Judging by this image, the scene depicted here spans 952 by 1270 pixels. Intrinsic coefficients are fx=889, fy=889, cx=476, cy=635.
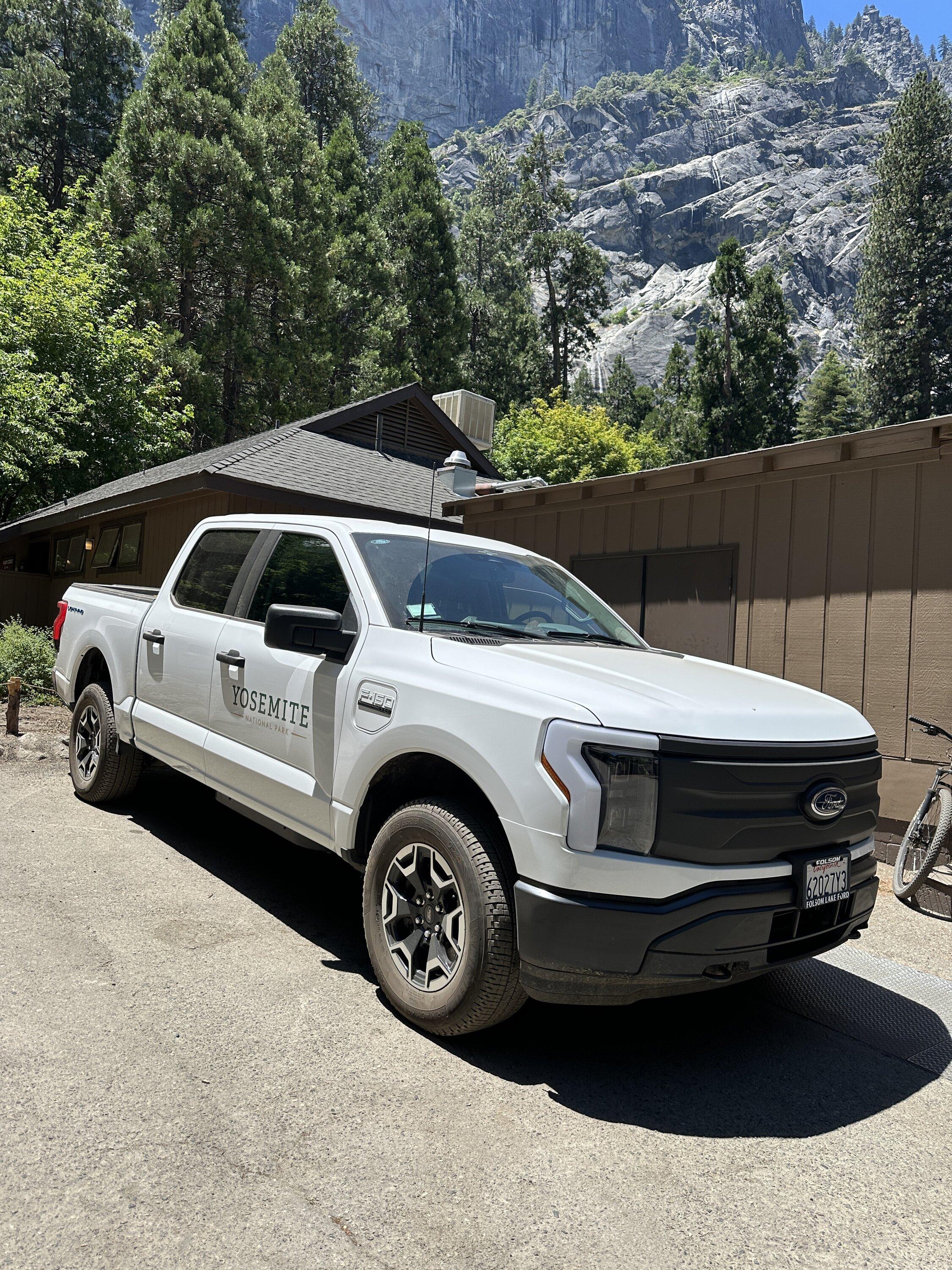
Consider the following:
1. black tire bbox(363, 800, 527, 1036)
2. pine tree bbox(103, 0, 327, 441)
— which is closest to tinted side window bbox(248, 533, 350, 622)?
black tire bbox(363, 800, 527, 1036)

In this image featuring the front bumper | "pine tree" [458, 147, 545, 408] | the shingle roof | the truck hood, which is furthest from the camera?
"pine tree" [458, 147, 545, 408]

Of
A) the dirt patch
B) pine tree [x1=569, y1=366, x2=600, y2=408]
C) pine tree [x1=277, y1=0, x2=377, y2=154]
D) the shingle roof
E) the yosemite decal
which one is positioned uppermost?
pine tree [x1=277, y1=0, x2=377, y2=154]

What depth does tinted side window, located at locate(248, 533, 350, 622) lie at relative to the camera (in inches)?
164

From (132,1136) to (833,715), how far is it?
2720 mm

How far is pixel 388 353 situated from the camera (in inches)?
1406

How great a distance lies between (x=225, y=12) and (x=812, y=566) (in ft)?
164

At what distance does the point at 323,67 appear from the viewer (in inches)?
1859

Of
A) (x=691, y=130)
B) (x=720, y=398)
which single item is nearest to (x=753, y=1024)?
(x=720, y=398)

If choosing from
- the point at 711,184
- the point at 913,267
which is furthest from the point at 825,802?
the point at 711,184

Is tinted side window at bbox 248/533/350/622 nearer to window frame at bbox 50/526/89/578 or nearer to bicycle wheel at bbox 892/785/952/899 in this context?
bicycle wheel at bbox 892/785/952/899

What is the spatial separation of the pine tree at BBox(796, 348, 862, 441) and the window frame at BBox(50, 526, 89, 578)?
37846 mm

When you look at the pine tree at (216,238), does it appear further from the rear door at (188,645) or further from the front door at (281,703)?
the front door at (281,703)

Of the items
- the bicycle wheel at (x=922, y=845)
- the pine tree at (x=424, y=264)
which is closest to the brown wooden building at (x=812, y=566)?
the bicycle wheel at (x=922, y=845)

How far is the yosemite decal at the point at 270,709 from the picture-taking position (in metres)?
3.93
